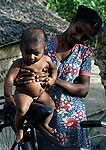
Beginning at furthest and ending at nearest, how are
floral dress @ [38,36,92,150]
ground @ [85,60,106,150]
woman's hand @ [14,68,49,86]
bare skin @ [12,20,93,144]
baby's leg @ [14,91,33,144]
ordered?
ground @ [85,60,106,150] < floral dress @ [38,36,92,150] < bare skin @ [12,20,93,144] < woman's hand @ [14,68,49,86] < baby's leg @ [14,91,33,144]

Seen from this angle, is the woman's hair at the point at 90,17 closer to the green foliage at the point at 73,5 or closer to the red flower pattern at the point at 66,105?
the red flower pattern at the point at 66,105

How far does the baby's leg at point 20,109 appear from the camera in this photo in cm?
156

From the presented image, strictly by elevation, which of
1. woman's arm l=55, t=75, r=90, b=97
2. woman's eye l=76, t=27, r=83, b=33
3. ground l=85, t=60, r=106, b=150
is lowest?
ground l=85, t=60, r=106, b=150

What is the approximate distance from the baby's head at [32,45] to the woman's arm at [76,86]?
0.27m

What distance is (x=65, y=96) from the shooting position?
1918 millimetres

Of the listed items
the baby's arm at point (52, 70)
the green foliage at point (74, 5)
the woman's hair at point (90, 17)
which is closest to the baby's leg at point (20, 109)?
the baby's arm at point (52, 70)

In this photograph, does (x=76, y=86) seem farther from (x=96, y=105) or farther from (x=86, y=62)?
(x=96, y=105)

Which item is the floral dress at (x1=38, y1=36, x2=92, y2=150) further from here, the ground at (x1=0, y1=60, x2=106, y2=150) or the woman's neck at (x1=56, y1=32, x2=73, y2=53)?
the ground at (x1=0, y1=60, x2=106, y2=150)

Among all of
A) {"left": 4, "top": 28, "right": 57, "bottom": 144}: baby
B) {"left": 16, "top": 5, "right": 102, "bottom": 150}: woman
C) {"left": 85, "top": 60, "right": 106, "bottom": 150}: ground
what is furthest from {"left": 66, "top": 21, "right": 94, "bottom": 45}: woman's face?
{"left": 85, "top": 60, "right": 106, "bottom": 150}: ground

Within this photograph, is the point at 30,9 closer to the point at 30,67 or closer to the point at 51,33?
the point at 51,33

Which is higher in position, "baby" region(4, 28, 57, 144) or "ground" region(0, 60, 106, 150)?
"baby" region(4, 28, 57, 144)

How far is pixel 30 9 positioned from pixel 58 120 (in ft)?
→ 31.4

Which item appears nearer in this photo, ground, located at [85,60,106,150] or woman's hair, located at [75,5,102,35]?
woman's hair, located at [75,5,102,35]

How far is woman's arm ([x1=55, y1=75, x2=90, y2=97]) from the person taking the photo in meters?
1.80
